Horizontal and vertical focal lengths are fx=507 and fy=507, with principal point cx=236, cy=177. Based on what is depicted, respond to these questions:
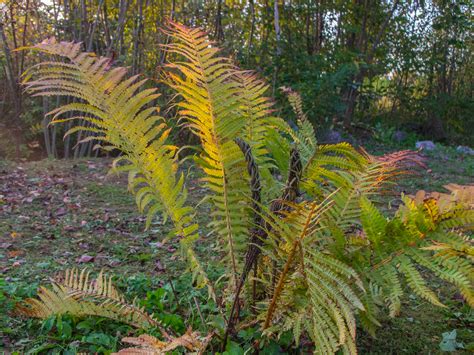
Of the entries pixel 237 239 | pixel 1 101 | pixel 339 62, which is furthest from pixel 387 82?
pixel 237 239

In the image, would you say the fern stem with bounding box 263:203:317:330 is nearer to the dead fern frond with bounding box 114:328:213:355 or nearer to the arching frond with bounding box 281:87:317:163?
the dead fern frond with bounding box 114:328:213:355

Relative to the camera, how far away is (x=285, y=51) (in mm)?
8531

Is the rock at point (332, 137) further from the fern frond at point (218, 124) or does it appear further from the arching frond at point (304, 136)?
the fern frond at point (218, 124)

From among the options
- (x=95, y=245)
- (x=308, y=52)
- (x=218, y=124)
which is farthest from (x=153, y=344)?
(x=308, y=52)

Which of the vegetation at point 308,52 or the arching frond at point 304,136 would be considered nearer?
the arching frond at point 304,136

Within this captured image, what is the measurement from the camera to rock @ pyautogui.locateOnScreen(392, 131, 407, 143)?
10.8 meters

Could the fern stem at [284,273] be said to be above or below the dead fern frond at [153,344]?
above

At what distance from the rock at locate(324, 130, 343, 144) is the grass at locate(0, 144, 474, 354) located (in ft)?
8.54

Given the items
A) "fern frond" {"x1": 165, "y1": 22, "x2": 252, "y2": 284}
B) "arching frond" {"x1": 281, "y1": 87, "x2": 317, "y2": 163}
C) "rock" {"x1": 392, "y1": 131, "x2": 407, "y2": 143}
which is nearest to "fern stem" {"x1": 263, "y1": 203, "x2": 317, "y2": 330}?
"fern frond" {"x1": 165, "y1": 22, "x2": 252, "y2": 284}

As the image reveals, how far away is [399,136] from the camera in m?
10.9

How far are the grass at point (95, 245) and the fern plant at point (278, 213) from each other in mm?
452

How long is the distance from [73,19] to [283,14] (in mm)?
3988

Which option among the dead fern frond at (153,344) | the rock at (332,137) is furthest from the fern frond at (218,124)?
the rock at (332,137)

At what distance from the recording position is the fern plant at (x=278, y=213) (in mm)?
1586
